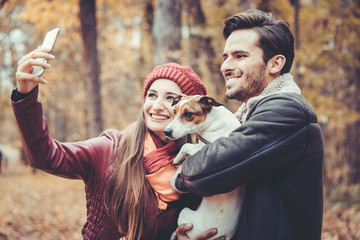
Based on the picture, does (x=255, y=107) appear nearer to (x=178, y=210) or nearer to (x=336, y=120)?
(x=178, y=210)

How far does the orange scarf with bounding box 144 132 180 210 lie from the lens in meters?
2.37

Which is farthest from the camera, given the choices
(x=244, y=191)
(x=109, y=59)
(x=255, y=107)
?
(x=109, y=59)

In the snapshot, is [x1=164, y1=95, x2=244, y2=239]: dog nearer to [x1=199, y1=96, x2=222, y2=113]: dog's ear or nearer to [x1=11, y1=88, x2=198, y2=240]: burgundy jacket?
[x1=199, y1=96, x2=222, y2=113]: dog's ear

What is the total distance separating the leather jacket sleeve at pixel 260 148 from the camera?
5.77 feet

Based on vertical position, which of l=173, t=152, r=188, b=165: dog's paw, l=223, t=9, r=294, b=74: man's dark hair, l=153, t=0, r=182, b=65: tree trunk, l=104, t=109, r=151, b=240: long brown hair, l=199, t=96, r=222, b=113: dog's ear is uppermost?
l=153, t=0, r=182, b=65: tree trunk

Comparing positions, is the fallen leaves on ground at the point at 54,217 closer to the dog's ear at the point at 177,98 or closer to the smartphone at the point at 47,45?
the dog's ear at the point at 177,98

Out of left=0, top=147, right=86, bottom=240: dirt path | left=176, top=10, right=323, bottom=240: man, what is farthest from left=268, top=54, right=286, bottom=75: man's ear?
left=0, top=147, right=86, bottom=240: dirt path

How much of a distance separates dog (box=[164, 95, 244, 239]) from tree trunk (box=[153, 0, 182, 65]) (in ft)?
10.3

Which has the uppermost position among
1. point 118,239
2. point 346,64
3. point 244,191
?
point 346,64

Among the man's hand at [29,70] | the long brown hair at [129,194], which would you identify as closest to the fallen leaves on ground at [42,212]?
the long brown hair at [129,194]

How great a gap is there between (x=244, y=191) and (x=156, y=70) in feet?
4.25

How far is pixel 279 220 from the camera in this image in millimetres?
1818

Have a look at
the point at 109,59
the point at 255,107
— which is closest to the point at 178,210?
the point at 255,107

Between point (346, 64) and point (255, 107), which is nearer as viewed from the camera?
point (255, 107)
